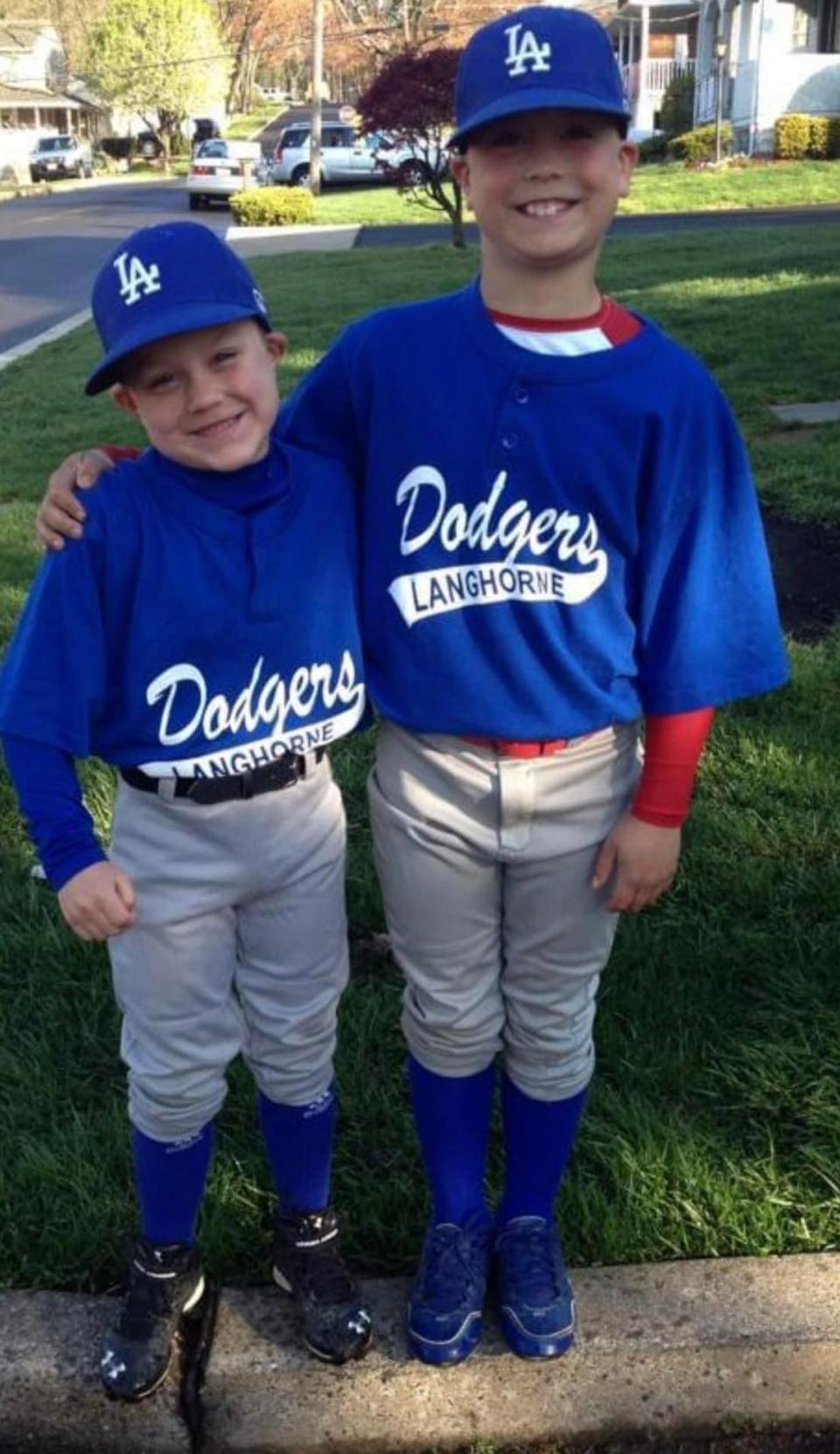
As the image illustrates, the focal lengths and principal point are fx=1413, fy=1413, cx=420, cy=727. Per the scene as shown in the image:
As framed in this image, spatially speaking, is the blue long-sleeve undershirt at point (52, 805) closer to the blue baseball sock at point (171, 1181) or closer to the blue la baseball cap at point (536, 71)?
the blue baseball sock at point (171, 1181)

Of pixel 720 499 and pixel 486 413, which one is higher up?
pixel 486 413

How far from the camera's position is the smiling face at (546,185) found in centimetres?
169

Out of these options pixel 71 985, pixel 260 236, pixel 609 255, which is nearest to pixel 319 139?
pixel 260 236

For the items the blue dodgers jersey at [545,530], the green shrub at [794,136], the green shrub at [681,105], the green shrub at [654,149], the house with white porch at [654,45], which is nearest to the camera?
the blue dodgers jersey at [545,530]

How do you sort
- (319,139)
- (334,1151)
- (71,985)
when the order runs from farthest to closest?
(319,139), (71,985), (334,1151)

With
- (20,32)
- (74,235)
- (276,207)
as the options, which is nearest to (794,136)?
(276,207)

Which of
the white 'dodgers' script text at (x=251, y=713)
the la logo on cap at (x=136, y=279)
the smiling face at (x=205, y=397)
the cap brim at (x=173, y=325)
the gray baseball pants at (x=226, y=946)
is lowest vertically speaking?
the gray baseball pants at (x=226, y=946)

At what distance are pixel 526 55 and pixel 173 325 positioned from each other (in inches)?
20.5

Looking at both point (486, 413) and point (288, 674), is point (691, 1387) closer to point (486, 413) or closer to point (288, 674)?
point (288, 674)

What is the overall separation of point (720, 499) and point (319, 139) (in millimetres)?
34385

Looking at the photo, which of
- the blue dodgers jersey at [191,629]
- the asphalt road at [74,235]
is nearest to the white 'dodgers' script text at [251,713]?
the blue dodgers jersey at [191,629]

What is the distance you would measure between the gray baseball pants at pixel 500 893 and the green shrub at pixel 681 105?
38.2m

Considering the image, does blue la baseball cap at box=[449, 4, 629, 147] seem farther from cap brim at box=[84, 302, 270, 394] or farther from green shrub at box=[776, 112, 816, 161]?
green shrub at box=[776, 112, 816, 161]

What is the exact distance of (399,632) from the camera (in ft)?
6.11
